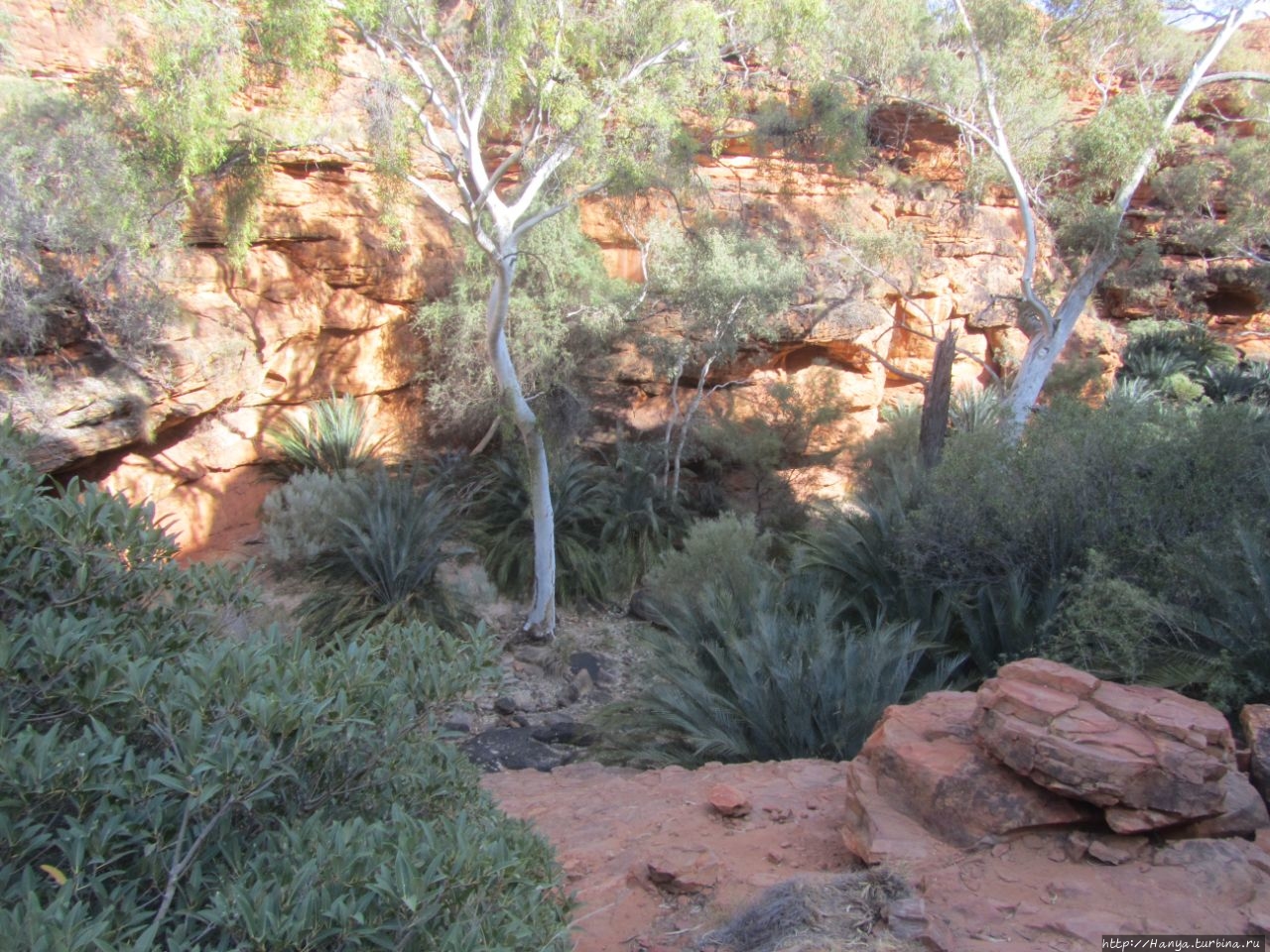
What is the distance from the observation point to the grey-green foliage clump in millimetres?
1544

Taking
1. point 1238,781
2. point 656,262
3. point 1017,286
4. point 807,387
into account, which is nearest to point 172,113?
point 656,262

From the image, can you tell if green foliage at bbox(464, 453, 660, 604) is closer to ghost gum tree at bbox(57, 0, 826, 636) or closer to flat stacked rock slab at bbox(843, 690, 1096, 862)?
ghost gum tree at bbox(57, 0, 826, 636)

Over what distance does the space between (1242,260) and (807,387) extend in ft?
44.1

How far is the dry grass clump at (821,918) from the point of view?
2.70 m

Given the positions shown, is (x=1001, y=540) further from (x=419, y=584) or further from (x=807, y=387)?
(x=807, y=387)

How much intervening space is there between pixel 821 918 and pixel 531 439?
7350 mm

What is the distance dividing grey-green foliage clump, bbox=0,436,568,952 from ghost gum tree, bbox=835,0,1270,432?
13.7 m

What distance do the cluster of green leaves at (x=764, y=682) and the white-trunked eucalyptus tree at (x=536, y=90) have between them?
3732mm

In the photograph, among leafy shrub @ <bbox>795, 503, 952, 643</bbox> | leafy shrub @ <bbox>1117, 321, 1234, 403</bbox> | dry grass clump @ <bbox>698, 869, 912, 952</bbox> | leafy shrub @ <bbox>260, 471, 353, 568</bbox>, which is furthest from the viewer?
leafy shrub @ <bbox>1117, 321, 1234, 403</bbox>

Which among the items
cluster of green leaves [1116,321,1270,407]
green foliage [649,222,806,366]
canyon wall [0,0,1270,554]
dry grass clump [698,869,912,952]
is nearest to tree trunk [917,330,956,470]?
canyon wall [0,0,1270,554]

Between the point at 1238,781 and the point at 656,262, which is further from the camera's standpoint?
the point at 656,262

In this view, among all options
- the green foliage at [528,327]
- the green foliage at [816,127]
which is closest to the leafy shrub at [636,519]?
the green foliage at [528,327]

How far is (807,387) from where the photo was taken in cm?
1575

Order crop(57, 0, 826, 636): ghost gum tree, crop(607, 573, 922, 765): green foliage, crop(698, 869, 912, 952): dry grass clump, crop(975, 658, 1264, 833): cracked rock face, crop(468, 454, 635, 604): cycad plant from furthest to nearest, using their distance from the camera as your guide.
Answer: crop(468, 454, 635, 604): cycad plant, crop(57, 0, 826, 636): ghost gum tree, crop(607, 573, 922, 765): green foliage, crop(975, 658, 1264, 833): cracked rock face, crop(698, 869, 912, 952): dry grass clump
